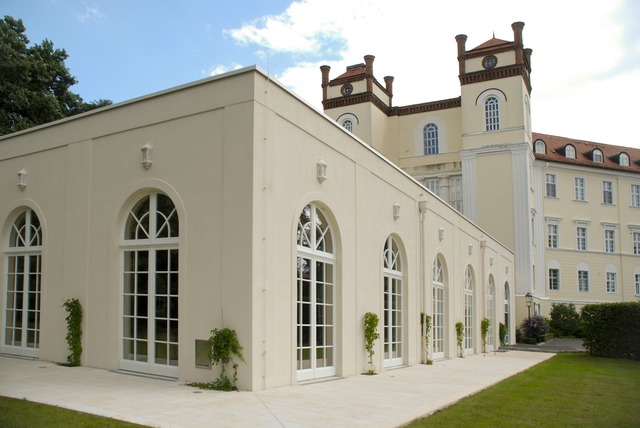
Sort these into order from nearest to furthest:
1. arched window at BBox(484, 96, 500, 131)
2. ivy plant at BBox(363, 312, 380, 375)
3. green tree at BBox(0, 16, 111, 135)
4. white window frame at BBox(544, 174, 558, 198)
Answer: ivy plant at BBox(363, 312, 380, 375) → green tree at BBox(0, 16, 111, 135) → arched window at BBox(484, 96, 500, 131) → white window frame at BBox(544, 174, 558, 198)

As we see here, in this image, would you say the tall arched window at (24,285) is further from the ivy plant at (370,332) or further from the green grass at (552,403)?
the green grass at (552,403)

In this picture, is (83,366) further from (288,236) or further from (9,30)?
(9,30)

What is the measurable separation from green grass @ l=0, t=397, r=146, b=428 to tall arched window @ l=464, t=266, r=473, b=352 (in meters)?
16.5

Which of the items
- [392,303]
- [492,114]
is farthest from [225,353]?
[492,114]

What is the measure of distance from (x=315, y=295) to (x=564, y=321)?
30.5 metres

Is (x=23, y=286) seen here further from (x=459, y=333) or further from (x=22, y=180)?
(x=459, y=333)

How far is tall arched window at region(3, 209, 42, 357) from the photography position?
11.9 metres

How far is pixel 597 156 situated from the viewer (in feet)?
142

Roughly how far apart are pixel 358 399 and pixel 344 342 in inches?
115

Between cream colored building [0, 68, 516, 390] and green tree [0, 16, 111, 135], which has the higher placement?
green tree [0, 16, 111, 135]

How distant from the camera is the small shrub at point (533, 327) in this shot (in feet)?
99.9

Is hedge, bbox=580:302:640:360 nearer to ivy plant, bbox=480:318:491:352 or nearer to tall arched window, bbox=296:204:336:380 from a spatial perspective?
ivy plant, bbox=480:318:491:352

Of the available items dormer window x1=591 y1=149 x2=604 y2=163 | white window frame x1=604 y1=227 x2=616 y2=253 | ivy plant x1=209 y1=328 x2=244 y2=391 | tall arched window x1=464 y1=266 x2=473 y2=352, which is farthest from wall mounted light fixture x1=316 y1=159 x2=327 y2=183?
dormer window x1=591 y1=149 x2=604 y2=163

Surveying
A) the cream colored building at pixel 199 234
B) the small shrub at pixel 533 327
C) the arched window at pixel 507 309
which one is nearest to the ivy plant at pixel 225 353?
the cream colored building at pixel 199 234
